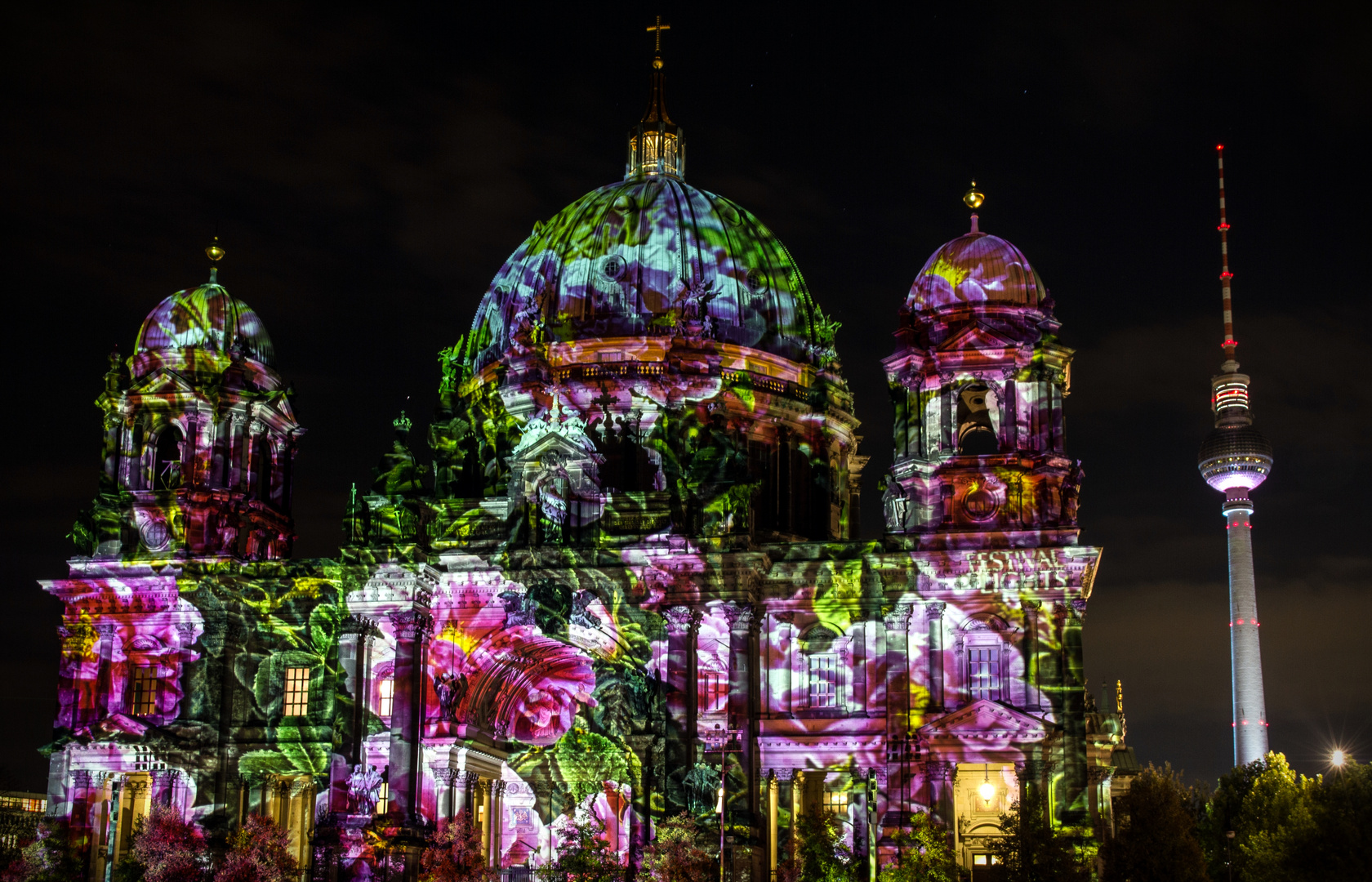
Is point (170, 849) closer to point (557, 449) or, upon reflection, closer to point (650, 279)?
point (557, 449)

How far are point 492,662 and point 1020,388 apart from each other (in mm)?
22726

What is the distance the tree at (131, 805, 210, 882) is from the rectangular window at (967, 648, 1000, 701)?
93.1 feet

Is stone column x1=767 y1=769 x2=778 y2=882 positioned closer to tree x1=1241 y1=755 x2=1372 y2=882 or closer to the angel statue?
the angel statue

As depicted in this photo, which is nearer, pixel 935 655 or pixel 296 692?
pixel 935 655

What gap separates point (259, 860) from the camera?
6231 cm

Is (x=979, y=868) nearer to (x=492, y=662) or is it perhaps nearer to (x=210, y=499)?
(x=492, y=662)

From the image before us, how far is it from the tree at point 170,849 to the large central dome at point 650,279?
25.4m

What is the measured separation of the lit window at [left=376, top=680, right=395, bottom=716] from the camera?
227 feet

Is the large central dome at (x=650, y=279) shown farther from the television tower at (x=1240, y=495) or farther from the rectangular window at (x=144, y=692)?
the television tower at (x=1240, y=495)

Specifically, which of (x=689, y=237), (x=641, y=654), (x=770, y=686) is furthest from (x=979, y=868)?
(x=689, y=237)

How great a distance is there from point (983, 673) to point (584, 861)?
52.9ft

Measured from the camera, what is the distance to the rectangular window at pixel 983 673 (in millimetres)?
65750

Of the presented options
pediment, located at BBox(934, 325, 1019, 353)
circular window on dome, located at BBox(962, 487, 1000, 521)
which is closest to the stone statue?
circular window on dome, located at BBox(962, 487, 1000, 521)

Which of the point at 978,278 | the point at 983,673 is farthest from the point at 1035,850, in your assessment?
the point at 978,278
